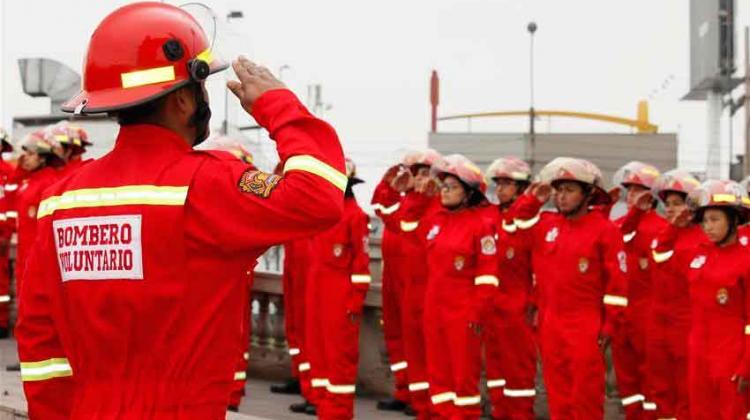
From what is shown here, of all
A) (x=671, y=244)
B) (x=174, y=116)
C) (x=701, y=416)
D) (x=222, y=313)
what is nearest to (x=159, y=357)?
(x=222, y=313)

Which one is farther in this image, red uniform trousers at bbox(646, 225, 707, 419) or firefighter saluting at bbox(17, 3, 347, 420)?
red uniform trousers at bbox(646, 225, 707, 419)

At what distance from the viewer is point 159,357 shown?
12.7 ft

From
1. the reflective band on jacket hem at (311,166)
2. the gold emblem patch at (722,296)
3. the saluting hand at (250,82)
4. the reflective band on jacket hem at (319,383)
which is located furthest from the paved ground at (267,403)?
the reflective band on jacket hem at (311,166)

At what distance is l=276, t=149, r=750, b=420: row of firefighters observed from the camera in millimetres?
10320

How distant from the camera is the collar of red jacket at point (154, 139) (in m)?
3.96

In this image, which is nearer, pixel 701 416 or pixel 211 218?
pixel 211 218

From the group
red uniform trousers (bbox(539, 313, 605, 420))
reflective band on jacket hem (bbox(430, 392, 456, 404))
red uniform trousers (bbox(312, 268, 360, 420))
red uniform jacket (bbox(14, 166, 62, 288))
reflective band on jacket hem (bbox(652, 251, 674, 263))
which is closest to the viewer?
red uniform trousers (bbox(539, 313, 605, 420))

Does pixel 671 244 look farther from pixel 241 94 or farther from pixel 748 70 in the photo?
pixel 748 70

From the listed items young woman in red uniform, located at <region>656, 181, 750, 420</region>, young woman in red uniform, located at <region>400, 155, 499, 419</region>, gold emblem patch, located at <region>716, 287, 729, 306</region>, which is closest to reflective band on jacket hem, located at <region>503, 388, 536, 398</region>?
young woman in red uniform, located at <region>400, 155, 499, 419</region>

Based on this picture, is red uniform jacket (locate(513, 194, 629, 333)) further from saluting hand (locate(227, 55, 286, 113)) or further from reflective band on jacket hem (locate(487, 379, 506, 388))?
saluting hand (locate(227, 55, 286, 113))

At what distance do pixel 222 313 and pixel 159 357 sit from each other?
0.21 m

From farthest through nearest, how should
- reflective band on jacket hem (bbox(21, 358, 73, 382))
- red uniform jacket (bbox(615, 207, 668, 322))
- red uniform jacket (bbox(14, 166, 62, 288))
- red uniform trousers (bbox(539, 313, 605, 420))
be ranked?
1. red uniform jacket (bbox(14, 166, 62, 288))
2. red uniform jacket (bbox(615, 207, 668, 322))
3. red uniform trousers (bbox(539, 313, 605, 420))
4. reflective band on jacket hem (bbox(21, 358, 73, 382))

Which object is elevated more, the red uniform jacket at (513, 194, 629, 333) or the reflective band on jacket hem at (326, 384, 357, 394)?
the red uniform jacket at (513, 194, 629, 333)

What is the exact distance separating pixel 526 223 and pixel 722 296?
9.84 ft
